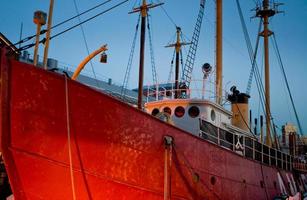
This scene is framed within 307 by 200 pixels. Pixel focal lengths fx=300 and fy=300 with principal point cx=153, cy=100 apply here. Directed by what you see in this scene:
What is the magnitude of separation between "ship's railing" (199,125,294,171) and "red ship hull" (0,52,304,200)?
7.85 ft

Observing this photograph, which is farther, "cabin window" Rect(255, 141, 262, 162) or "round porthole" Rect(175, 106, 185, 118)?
"cabin window" Rect(255, 141, 262, 162)

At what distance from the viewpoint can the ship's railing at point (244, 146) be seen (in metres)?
8.99

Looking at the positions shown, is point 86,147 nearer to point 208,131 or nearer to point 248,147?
point 208,131

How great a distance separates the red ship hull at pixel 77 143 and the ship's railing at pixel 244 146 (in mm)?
2394

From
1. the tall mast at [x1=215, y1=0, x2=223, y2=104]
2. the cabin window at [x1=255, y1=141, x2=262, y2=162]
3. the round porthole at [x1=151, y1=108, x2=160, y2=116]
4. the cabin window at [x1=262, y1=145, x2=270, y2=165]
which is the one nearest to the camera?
the round porthole at [x1=151, y1=108, x2=160, y2=116]

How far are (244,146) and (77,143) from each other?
688cm

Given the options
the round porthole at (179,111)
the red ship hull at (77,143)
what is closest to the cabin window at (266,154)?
the round porthole at (179,111)

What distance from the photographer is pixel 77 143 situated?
16.7 feet

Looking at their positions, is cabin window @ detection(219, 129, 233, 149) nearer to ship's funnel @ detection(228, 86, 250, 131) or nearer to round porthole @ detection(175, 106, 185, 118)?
round porthole @ detection(175, 106, 185, 118)

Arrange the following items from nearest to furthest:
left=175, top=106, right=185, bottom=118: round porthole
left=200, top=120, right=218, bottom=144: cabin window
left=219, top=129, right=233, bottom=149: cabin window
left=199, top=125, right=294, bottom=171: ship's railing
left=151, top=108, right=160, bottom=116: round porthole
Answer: left=200, top=120, right=218, bottom=144: cabin window
left=199, top=125, right=294, bottom=171: ship's railing
left=219, top=129, right=233, bottom=149: cabin window
left=175, top=106, right=185, bottom=118: round porthole
left=151, top=108, right=160, bottom=116: round porthole

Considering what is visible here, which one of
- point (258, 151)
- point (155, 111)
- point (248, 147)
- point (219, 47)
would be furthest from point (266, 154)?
point (155, 111)

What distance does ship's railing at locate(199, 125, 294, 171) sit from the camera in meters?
8.99

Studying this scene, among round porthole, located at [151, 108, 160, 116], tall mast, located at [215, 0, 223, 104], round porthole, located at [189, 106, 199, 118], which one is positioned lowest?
round porthole, located at [189, 106, 199, 118]

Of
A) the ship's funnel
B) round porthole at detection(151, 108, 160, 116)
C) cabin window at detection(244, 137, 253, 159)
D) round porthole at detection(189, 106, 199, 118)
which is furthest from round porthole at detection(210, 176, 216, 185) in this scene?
the ship's funnel
